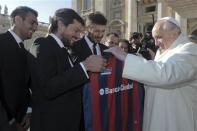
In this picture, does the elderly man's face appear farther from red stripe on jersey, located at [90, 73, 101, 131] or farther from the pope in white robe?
red stripe on jersey, located at [90, 73, 101, 131]

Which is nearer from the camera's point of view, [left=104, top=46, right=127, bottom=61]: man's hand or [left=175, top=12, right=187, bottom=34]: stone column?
[left=104, top=46, right=127, bottom=61]: man's hand

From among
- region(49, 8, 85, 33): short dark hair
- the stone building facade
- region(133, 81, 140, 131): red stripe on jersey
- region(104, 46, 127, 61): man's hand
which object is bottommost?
region(133, 81, 140, 131): red stripe on jersey

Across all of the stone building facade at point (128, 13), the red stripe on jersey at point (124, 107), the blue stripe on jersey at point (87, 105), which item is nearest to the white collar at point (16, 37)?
the blue stripe on jersey at point (87, 105)

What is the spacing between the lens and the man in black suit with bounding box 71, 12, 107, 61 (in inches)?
165

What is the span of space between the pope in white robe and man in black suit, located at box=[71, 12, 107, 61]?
837mm

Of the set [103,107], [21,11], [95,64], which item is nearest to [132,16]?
[21,11]

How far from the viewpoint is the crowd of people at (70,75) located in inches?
117

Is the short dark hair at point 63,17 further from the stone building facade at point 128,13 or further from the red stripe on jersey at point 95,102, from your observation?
the stone building facade at point 128,13

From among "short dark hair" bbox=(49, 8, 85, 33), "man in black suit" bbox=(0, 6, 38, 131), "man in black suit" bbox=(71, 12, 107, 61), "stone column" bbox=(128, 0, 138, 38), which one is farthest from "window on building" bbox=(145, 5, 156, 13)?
"short dark hair" bbox=(49, 8, 85, 33)

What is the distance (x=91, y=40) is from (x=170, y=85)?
4.44 feet

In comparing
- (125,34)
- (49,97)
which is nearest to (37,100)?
(49,97)

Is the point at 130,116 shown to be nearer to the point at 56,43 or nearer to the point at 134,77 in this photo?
the point at 134,77

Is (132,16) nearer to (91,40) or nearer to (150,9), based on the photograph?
(150,9)

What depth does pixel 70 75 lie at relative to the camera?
2.90 meters
